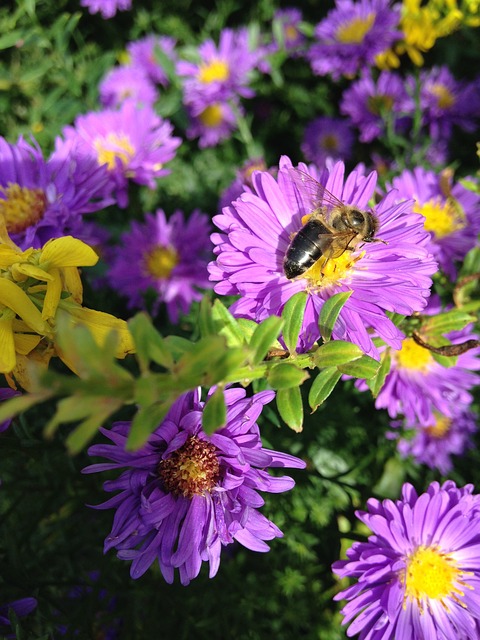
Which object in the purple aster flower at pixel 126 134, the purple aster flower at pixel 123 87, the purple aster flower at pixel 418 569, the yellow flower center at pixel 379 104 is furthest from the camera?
the purple aster flower at pixel 123 87

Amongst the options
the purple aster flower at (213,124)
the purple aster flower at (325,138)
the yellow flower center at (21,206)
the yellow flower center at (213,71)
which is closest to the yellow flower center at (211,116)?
the purple aster flower at (213,124)

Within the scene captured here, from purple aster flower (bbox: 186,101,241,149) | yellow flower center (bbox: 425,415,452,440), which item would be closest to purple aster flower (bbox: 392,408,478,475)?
yellow flower center (bbox: 425,415,452,440)

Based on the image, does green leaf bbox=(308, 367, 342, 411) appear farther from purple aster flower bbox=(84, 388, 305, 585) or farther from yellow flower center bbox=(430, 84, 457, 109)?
yellow flower center bbox=(430, 84, 457, 109)

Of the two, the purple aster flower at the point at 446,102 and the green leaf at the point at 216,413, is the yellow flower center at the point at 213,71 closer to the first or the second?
the purple aster flower at the point at 446,102

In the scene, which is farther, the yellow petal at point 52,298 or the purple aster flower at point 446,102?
the purple aster flower at point 446,102

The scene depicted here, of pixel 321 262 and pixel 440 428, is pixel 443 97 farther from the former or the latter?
pixel 321 262
